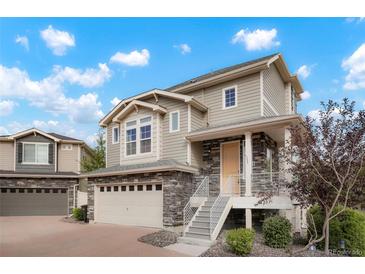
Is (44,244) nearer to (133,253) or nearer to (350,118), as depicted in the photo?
(133,253)

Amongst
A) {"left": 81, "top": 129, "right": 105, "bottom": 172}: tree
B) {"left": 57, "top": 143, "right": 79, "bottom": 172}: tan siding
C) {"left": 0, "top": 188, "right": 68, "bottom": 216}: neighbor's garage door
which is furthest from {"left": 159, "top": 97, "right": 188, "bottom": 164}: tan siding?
Answer: {"left": 57, "top": 143, "right": 79, "bottom": 172}: tan siding

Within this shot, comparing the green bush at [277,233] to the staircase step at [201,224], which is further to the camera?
the staircase step at [201,224]

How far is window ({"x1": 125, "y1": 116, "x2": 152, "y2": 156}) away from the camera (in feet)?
47.9

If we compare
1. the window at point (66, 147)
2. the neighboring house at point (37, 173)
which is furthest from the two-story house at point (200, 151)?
the window at point (66, 147)

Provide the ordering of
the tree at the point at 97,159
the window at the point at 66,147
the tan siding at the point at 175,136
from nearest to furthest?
the tan siding at the point at 175,136, the tree at the point at 97,159, the window at the point at 66,147

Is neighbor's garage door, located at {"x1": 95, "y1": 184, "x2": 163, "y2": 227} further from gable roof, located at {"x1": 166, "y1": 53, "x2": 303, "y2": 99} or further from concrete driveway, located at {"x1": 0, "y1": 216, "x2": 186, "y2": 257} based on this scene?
gable roof, located at {"x1": 166, "y1": 53, "x2": 303, "y2": 99}

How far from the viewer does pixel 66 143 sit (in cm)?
2222

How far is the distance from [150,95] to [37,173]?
10.3 meters

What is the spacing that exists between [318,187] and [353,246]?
216cm

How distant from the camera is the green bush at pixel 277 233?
355 inches

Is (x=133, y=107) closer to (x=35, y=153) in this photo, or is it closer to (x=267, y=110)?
(x=267, y=110)

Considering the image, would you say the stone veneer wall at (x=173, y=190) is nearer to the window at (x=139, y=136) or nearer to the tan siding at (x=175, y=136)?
the tan siding at (x=175, y=136)

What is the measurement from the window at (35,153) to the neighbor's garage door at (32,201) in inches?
83.3

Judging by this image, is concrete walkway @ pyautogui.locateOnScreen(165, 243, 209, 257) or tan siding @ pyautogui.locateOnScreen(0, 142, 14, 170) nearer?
concrete walkway @ pyautogui.locateOnScreen(165, 243, 209, 257)
